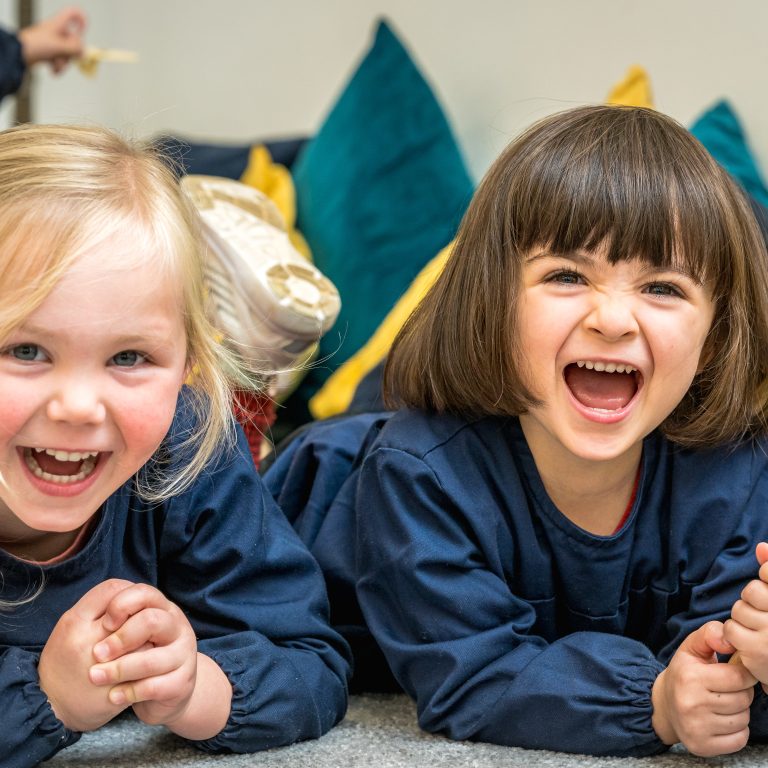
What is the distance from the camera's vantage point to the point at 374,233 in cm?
182

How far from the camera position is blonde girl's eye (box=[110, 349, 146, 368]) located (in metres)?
0.83

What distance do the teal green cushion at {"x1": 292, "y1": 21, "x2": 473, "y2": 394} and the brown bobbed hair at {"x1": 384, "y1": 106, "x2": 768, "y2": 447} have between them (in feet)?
2.32

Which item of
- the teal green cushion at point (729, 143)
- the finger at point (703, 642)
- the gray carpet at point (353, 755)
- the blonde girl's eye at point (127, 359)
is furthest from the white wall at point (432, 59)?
the finger at point (703, 642)

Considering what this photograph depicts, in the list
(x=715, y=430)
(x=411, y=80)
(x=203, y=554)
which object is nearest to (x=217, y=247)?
(x=203, y=554)

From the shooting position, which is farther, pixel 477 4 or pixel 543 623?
pixel 477 4

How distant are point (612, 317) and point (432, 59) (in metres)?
1.23

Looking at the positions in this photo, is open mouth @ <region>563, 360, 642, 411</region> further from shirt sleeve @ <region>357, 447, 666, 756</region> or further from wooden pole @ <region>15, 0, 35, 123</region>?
wooden pole @ <region>15, 0, 35, 123</region>

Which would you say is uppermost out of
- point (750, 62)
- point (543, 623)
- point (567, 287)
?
point (750, 62)

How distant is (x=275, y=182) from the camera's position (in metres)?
2.01

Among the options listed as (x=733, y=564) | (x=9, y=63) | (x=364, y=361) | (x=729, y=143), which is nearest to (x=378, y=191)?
(x=364, y=361)

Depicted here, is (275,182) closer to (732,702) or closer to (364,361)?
(364,361)

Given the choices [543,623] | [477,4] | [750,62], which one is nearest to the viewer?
[543,623]

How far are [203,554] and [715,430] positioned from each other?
42 centimetres

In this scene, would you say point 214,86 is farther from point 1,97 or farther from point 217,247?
point 217,247
